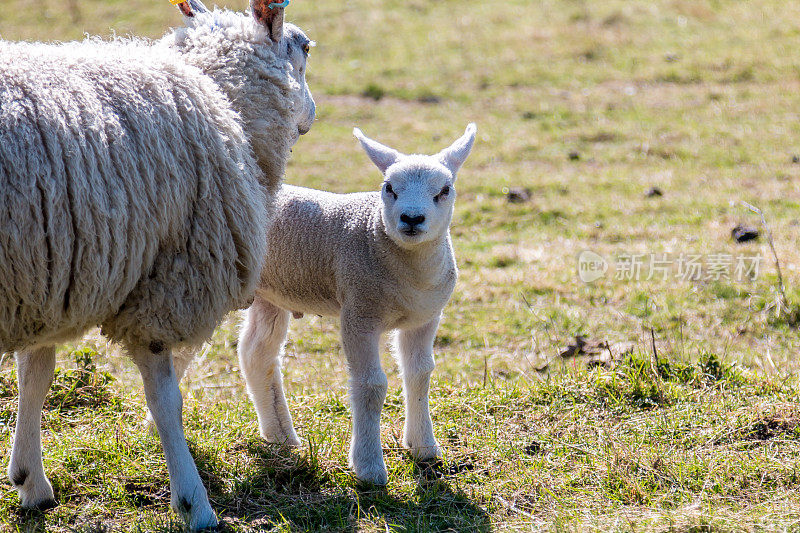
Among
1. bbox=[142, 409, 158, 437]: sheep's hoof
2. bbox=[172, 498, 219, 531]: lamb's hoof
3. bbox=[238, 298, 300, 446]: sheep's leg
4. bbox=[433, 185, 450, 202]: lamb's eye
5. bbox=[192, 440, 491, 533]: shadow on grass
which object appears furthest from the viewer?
bbox=[238, 298, 300, 446]: sheep's leg

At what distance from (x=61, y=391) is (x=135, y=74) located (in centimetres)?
204

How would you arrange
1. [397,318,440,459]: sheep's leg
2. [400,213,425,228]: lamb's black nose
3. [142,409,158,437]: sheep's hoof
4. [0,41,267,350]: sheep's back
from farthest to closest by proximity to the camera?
[142,409,158,437]: sheep's hoof
[397,318,440,459]: sheep's leg
[400,213,425,228]: lamb's black nose
[0,41,267,350]: sheep's back

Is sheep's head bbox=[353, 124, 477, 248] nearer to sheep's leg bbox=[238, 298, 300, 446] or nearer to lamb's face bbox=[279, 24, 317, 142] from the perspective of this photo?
lamb's face bbox=[279, 24, 317, 142]

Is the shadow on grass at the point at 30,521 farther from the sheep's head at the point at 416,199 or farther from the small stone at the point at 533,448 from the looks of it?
the small stone at the point at 533,448

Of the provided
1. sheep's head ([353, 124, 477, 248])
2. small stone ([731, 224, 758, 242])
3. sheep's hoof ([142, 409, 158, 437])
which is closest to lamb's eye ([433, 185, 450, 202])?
sheep's head ([353, 124, 477, 248])

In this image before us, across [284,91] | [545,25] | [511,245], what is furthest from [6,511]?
[545,25]

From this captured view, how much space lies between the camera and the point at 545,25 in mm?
14156

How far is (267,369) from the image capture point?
14.9 ft

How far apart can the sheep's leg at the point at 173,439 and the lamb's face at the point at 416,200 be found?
1.10 meters

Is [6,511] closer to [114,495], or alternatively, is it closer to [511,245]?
[114,495]

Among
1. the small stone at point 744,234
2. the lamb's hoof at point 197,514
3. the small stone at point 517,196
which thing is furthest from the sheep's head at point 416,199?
the small stone at point 517,196

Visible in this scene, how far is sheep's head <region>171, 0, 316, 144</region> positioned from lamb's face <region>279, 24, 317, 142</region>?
0.12 ft

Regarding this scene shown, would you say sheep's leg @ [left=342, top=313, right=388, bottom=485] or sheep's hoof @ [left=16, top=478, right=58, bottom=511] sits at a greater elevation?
sheep's leg @ [left=342, top=313, right=388, bottom=485]

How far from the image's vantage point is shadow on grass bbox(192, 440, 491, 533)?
144 inches
